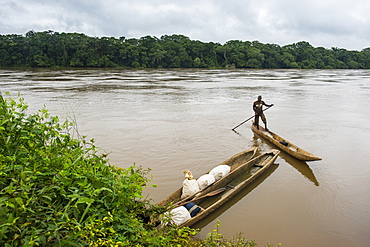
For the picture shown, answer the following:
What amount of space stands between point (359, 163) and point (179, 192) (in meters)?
5.98

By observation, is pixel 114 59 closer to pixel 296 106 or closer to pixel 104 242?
pixel 296 106

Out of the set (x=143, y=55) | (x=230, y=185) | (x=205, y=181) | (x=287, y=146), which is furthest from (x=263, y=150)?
(x=143, y=55)

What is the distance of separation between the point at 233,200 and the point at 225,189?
30cm

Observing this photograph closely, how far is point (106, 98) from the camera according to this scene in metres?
20.2

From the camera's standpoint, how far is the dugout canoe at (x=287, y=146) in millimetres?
7840

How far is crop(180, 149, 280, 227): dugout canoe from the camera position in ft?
17.4

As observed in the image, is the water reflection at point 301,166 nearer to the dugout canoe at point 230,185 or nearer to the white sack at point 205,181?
the dugout canoe at point 230,185

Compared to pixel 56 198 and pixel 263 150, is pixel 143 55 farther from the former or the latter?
pixel 56 198

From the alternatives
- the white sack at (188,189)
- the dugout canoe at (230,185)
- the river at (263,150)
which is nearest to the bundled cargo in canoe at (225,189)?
the dugout canoe at (230,185)

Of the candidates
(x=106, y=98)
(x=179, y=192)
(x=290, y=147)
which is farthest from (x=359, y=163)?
(x=106, y=98)

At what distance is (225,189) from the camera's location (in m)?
6.21

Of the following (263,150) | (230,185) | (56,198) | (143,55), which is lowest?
(230,185)

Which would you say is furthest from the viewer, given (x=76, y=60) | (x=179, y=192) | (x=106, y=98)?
(x=76, y=60)

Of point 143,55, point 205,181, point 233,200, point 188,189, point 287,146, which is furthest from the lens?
point 143,55
